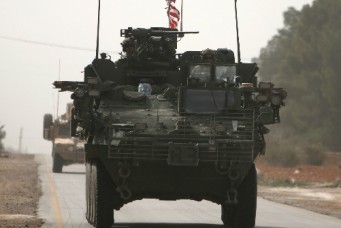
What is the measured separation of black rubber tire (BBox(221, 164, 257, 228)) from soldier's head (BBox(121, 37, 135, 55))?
160 inches

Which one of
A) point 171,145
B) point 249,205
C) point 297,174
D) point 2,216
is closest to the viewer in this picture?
point 171,145

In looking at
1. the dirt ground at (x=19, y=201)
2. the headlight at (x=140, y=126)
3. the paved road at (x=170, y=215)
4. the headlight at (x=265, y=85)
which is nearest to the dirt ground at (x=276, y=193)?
the dirt ground at (x=19, y=201)

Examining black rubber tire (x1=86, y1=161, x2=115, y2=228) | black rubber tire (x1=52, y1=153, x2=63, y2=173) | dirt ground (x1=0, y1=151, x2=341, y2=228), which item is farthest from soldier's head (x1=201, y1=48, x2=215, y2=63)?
black rubber tire (x1=52, y1=153, x2=63, y2=173)

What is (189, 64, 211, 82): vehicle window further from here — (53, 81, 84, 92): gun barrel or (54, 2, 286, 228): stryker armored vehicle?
(53, 81, 84, 92): gun barrel

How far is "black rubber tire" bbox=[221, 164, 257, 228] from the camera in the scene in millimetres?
19484

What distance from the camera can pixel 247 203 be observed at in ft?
64.6

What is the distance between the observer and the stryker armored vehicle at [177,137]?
1861cm

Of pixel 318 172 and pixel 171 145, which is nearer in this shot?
pixel 171 145

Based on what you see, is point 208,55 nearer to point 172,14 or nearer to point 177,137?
point 177,137

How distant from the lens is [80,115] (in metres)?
19.3

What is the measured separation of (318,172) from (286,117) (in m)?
32.7

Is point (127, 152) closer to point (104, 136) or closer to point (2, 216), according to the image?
point (104, 136)

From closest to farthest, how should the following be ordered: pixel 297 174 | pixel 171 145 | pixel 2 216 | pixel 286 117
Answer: pixel 171 145 < pixel 2 216 < pixel 297 174 < pixel 286 117

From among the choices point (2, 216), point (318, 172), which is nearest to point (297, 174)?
point (318, 172)
